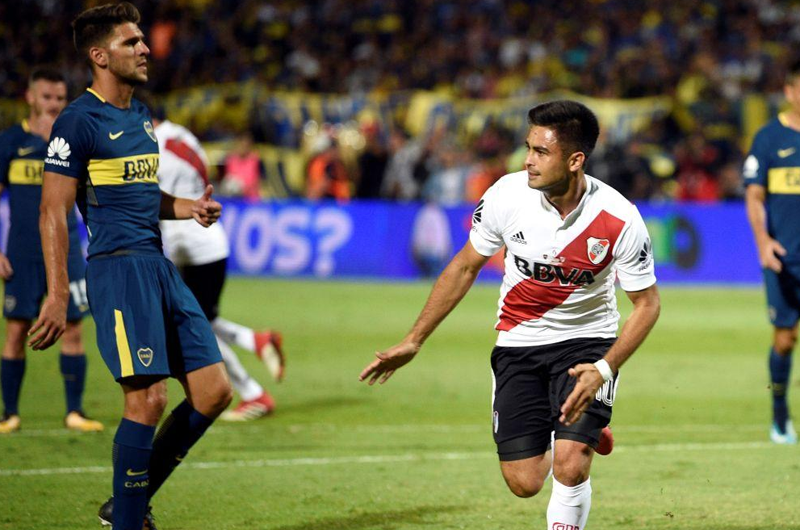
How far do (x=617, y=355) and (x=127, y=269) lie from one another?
83.9 inches

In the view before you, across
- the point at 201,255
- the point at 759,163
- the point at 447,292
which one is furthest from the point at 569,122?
the point at 201,255

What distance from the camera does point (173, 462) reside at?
5.28 m

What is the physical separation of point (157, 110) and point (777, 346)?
4704 millimetres

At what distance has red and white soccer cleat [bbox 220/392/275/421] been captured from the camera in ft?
28.4

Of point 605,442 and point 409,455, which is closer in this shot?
point 605,442

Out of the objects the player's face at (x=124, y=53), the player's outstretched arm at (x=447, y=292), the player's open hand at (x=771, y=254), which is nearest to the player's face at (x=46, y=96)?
the player's face at (x=124, y=53)

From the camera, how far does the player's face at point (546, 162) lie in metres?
4.83

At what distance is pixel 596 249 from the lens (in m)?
4.91

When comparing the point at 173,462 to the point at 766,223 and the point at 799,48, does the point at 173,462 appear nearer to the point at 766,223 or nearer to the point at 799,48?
the point at 766,223

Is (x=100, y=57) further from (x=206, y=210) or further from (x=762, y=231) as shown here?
(x=762, y=231)

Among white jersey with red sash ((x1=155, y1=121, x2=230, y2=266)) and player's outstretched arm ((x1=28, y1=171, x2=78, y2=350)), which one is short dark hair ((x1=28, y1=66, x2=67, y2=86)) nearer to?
white jersey with red sash ((x1=155, y1=121, x2=230, y2=266))

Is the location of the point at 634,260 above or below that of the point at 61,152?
below

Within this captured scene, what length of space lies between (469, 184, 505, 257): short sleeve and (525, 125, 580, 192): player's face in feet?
0.77

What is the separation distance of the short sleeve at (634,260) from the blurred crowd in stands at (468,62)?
16156mm
